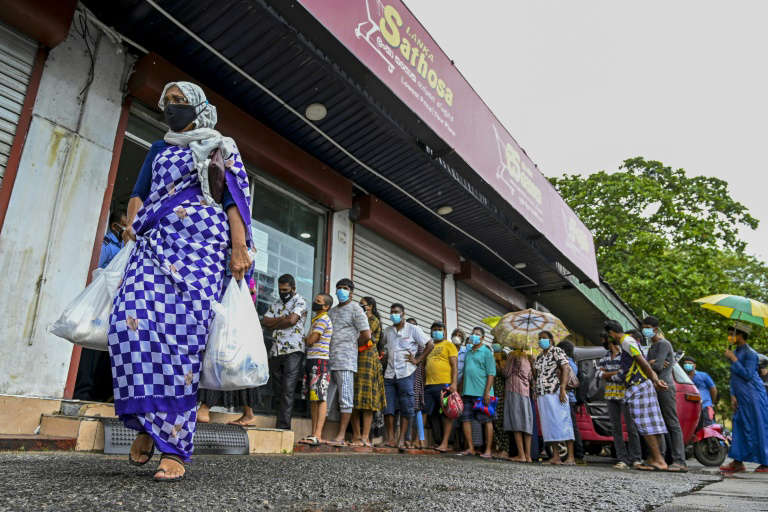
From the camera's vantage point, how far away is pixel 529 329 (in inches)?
312

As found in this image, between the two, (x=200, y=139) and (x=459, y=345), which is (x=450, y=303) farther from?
(x=200, y=139)

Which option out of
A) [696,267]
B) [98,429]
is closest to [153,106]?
[98,429]

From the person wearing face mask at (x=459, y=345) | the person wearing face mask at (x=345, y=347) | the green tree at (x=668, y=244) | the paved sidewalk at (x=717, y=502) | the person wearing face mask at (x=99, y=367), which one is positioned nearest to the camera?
the paved sidewalk at (x=717, y=502)

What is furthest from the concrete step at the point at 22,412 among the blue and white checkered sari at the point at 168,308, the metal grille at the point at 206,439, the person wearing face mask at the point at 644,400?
the person wearing face mask at the point at 644,400

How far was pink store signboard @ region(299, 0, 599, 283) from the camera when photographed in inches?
190

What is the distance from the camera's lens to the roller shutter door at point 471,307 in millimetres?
10789

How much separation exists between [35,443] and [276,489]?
2075mm

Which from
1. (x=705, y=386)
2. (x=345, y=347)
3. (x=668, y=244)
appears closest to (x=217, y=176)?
(x=345, y=347)

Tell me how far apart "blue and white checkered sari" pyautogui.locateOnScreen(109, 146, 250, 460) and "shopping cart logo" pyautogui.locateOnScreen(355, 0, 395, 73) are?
302 cm

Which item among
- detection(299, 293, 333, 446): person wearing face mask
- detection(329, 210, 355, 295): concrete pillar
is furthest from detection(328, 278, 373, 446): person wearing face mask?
detection(329, 210, 355, 295): concrete pillar

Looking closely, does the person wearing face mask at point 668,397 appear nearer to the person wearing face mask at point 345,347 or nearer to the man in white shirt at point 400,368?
the man in white shirt at point 400,368

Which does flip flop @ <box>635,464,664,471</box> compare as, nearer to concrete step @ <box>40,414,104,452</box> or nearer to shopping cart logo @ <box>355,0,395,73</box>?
shopping cart logo @ <box>355,0,395,73</box>

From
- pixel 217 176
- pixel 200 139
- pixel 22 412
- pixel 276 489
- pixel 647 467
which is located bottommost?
pixel 647 467

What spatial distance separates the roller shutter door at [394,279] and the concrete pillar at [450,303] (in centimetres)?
12
